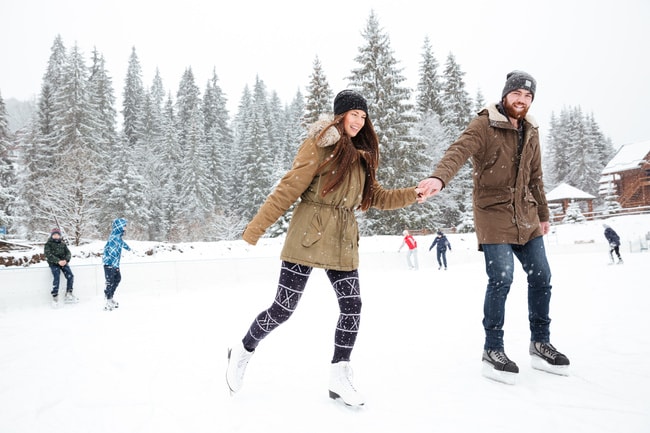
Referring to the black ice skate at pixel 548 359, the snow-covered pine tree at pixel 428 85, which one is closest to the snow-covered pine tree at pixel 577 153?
the snow-covered pine tree at pixel 428 85

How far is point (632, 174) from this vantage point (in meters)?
37.7

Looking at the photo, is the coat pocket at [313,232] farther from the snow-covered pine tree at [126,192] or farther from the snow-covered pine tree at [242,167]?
the snow-covered pine tree at [242,167]

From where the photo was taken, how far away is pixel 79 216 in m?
18.1

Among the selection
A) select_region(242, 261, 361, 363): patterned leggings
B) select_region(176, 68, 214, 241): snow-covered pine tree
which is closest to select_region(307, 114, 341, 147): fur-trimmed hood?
select_region(242, 261, 361, 363): patterned leggings

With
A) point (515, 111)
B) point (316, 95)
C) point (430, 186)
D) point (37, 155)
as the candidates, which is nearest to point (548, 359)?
point (430, 186)

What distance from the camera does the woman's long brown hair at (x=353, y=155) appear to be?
2385 millimetres

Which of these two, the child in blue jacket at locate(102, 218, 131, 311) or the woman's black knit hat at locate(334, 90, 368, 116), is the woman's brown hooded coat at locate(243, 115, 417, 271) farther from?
the child in blue jacket at locate(102, 218, 131, 311)

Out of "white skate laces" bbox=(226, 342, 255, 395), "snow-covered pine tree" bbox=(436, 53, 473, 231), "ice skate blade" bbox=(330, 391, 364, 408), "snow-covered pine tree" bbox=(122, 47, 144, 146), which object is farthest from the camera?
"snow-covered pine tree" bbox=(122, 47, 144, 146)

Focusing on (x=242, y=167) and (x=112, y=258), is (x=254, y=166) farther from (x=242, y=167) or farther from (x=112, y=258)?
(x=112, y=258)

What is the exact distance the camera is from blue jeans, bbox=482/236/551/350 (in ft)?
8.77

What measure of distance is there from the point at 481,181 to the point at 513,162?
0.25 meters

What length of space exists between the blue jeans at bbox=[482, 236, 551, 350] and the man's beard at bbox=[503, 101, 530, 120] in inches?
35.2

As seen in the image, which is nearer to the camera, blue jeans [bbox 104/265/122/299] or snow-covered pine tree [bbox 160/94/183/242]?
blue jeans [bbox 104/265/122/299]

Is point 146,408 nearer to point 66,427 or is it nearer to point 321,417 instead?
point 66,427
